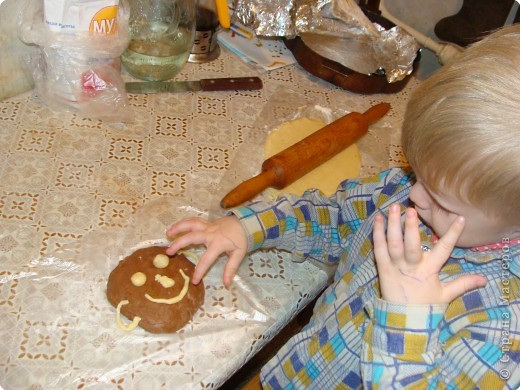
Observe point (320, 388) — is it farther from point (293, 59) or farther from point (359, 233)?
point (293, 59)

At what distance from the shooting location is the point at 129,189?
2.66 ft

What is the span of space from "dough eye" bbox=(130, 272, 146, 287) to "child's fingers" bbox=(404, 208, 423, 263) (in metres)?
0.31

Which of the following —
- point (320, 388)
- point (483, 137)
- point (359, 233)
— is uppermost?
point (483, 137)

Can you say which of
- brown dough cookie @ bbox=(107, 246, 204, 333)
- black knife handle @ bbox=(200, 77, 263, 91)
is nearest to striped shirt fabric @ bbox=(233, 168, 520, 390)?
brown dough cookie @ bbox=(107, 246, 204, 333)

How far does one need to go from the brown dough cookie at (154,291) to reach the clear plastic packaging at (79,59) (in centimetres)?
29

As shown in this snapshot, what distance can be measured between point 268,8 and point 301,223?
1.74ft

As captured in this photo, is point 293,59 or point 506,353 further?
point 293,59

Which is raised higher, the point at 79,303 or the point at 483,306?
the point at 483,306

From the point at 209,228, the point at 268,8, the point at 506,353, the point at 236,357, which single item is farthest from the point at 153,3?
the point at 506,353

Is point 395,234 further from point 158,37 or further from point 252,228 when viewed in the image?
point 158,37

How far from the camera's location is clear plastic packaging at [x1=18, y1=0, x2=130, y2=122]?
803 millimetres

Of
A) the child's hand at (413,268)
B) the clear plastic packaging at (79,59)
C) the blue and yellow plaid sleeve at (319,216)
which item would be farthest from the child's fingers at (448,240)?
the clear plastic packaging at (79,59)

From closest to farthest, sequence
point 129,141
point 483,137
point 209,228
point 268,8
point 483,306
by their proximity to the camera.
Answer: point 483,137, point 483,306, point 209,228, point 129,141, point 268,8

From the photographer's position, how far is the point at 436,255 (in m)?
0.56
